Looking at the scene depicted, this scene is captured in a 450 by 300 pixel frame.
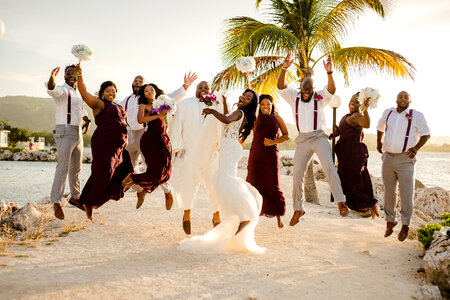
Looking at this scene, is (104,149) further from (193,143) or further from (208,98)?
(208,98)

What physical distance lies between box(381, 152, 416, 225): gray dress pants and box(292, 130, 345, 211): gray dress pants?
1029 millimetres

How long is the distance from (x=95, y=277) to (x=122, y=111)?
3.32 m

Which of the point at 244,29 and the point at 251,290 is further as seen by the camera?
the point at 244,29

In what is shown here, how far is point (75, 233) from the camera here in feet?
22.9

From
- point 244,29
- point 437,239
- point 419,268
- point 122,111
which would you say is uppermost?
Result: point 244,29

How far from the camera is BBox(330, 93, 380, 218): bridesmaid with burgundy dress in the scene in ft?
23.7

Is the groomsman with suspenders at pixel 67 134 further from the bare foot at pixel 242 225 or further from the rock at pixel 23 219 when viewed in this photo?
the bare foot at pixel 242 225

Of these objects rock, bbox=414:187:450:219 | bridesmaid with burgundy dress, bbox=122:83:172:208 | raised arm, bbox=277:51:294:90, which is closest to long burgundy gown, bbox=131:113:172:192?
bridesmaid with burgundy dress, bbox=122:83:172:208

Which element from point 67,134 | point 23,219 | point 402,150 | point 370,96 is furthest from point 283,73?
point 23,219

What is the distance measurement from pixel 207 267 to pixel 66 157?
3.49 meters

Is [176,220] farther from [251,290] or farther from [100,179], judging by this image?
[251,290]

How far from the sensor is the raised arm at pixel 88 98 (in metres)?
6.54

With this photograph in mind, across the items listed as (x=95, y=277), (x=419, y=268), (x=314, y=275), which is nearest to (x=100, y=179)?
(x=95, y=277)

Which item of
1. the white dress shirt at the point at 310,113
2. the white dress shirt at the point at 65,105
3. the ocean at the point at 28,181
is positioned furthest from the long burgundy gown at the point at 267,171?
the ocean at the point at 28,181
